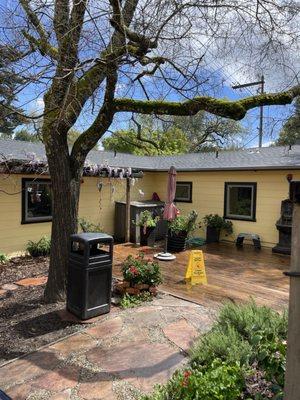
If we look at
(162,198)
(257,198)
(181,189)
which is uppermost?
(181,189)

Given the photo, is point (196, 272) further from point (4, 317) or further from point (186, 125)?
point (186, 125)

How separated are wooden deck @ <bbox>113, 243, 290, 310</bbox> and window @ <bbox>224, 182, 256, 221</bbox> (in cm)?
119

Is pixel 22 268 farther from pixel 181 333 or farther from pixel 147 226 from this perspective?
pixel 181 333

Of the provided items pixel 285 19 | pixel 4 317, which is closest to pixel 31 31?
pixel 285 19

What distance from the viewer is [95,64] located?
3857 mm

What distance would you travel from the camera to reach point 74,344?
4.02 m

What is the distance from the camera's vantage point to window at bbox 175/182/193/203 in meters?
12.5

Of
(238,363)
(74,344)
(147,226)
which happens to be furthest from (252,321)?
(147,226)

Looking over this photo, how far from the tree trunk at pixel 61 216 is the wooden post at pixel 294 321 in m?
4.20

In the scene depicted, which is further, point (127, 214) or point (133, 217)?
point (133, 217)

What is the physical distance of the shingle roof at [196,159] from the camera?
31.6ft

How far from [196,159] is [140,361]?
10866 millimetres

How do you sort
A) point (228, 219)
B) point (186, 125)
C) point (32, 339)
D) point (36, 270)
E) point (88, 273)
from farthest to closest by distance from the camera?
1. point (228, 219)
2. point (186, 125)
3. point (36, 270)
4. point (88, 273)
5. point (32, 339)

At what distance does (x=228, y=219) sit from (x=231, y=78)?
7100mm
